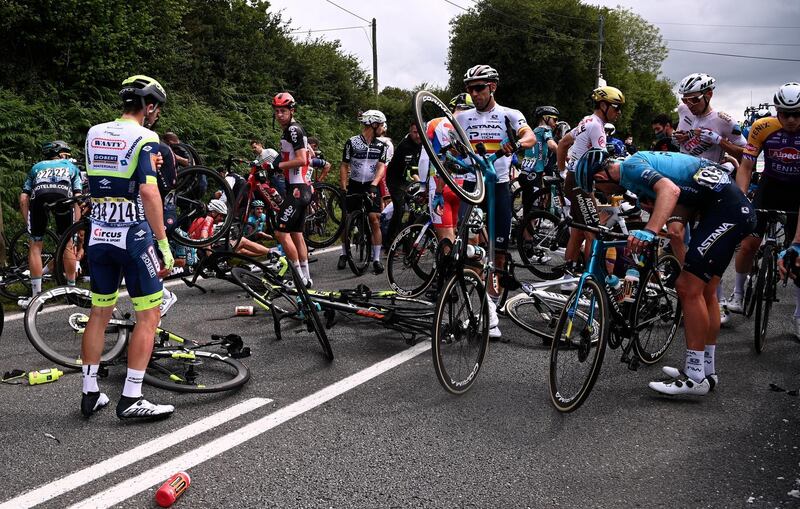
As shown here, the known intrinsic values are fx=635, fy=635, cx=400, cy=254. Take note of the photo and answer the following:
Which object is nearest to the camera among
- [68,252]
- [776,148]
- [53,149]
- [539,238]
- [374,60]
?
[776,148]

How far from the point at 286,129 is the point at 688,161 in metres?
4.88

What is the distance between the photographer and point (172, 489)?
10.2 ft

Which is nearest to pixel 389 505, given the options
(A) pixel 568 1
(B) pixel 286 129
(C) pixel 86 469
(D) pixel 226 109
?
(C) pixel 86 469

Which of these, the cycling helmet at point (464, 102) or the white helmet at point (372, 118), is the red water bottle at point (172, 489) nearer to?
the cycling helmet at point (464, 102)

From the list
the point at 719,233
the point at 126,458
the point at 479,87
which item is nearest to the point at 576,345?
the point at 719,233

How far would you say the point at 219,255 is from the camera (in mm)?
5973

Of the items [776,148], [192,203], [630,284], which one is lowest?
[630,284]

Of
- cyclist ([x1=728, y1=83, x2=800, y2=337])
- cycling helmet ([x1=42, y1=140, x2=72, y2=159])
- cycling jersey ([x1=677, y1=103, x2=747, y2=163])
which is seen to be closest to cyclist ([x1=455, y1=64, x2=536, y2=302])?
cyclist ([x1=728, y1=83, x2=800, y2=337])

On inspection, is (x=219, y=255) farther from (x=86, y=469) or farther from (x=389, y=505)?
(x=389, y=505)

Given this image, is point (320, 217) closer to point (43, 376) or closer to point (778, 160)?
point (43, 376)

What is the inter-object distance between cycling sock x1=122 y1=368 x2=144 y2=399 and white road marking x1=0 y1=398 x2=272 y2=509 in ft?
1.36

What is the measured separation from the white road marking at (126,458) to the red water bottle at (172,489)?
1.50 feet

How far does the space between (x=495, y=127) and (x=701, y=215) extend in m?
2.19

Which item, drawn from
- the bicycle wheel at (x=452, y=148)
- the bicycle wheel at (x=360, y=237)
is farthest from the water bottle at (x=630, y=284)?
the bicycle wheel at (x=360, y=237)
